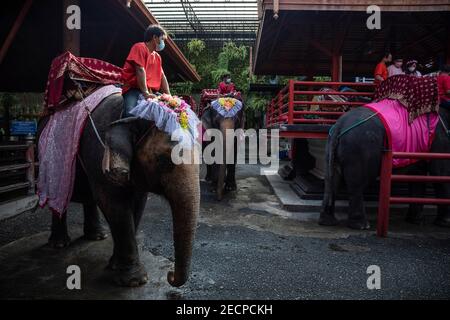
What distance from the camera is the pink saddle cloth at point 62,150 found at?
354 centimetres

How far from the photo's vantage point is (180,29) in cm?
1883

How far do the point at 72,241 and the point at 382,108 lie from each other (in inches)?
201

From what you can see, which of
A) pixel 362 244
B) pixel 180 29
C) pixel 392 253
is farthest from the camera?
pixel 180 29

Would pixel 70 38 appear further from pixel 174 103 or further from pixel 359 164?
pixel 359 164

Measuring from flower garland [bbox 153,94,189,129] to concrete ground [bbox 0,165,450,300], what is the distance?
5.01 ft

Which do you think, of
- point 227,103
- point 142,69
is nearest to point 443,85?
point 227,103

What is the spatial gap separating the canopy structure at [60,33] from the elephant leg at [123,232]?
10.4 feet

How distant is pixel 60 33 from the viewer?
727cm

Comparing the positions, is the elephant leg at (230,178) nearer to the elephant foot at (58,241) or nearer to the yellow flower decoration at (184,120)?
the elephant foot at (58,241)
